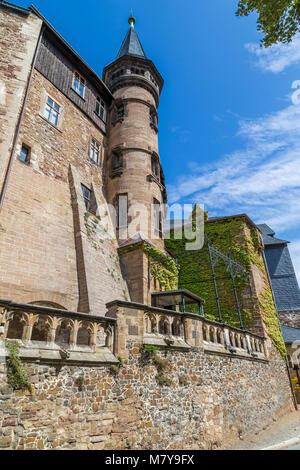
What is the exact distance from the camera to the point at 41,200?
424 inches

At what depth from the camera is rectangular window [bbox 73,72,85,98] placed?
15617 millimetres

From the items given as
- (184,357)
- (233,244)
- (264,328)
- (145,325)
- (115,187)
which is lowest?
(184,357)

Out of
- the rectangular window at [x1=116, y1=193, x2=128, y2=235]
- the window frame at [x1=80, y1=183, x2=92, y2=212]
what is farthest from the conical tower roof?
the window frame at [x1=80, y1=183, x2=92, y2=212]

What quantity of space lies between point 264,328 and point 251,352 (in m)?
3.55

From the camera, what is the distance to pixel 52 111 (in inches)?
525

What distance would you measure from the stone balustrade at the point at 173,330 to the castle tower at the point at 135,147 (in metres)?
5.93

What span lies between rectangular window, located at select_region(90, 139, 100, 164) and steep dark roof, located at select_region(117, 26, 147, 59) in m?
8.69

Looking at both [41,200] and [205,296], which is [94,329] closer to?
[41,200]

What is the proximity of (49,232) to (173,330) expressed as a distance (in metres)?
5.58

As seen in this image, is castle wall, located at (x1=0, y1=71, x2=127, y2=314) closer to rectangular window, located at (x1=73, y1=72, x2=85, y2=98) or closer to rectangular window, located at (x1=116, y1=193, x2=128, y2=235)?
rectangular window, located at (x1=116, y1=193, x2=128, y2=235)

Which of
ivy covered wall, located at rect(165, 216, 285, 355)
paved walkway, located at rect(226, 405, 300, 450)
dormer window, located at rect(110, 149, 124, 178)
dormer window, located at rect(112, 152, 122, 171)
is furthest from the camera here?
ivy covered wall, located at rect(165, 216, 285, 355)

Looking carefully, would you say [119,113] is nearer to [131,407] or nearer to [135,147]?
[135,147]

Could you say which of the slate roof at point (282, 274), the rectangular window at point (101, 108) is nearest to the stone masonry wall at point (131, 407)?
the rectangular window at point (101, 108)
